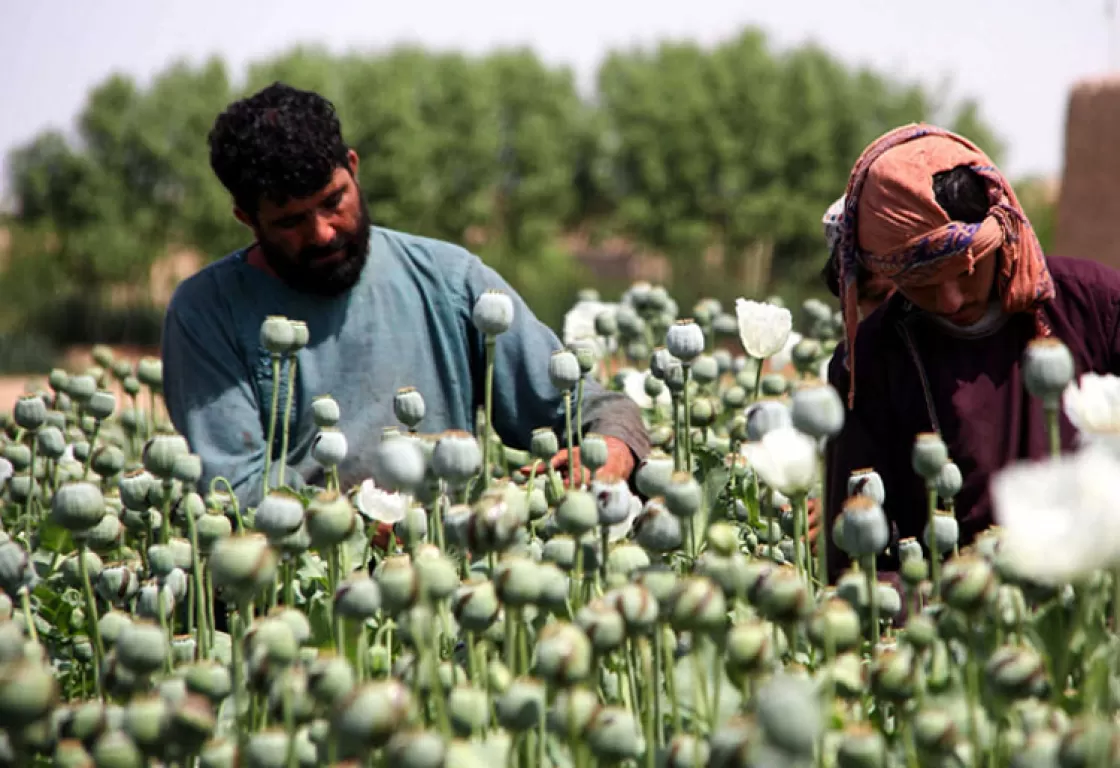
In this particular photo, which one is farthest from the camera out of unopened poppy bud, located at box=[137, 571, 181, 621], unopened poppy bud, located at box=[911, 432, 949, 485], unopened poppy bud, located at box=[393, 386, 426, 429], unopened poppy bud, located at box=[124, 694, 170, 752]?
unopened poppy bud, located at box=[393, 386, 426, 429]

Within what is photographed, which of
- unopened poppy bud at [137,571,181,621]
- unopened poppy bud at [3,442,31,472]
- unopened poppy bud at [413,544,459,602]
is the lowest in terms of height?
unopened poppy bud at [3,442,31,472]

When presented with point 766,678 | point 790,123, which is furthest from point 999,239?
→ point 790,123

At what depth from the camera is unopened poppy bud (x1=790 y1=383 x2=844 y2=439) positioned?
1394mm

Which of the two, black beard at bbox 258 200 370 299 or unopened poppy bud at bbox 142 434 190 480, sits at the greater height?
unopened poppy bud at bbox 142 434 190 480

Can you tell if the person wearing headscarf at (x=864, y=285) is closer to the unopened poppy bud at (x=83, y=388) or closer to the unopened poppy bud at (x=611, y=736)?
the unopened poppy bud at (x=83, y=388)

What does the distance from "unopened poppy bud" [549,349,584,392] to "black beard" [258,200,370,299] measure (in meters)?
1.05

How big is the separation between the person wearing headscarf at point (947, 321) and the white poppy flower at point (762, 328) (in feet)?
0.60

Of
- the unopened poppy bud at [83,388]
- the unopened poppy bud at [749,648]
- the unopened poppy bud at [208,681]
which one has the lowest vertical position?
the unopened poppy bud at [83,388]

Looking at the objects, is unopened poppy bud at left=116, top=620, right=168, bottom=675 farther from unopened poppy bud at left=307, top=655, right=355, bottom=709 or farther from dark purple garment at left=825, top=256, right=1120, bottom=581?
dark purple garment at left=825, top=256, right=1120, bottom=581

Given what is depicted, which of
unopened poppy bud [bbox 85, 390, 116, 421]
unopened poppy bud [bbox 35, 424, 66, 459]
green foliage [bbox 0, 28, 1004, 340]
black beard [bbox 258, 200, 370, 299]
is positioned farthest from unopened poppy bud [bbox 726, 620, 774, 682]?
green foliage [bbox 0, 28, 1004, 340]

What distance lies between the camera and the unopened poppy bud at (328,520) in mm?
1447

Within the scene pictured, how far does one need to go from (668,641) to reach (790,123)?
32516 millimetres

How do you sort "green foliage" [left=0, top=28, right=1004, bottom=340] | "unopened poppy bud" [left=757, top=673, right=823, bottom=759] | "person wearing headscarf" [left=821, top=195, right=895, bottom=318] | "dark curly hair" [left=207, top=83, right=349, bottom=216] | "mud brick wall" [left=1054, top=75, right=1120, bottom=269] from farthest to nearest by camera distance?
1. "green foliage" [left=0, top=28, right=1004, bottom=340]
2. "mud brick wall" [left=1054, top=75, right=1120, bottom=269]
3. "person wearing headscarf" [left=821, top=195, right=895, bottom=318]
4. "dark curly hair" [left=207, top=83, right=349, bottom=216]
5. "unopened poppy bud" [left=757, top=673, right=823, bottom=759]

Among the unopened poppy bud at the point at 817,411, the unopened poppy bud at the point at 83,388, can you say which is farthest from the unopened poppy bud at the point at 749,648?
the unopened poppy bud at the point at 83,388
